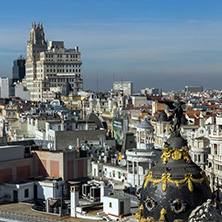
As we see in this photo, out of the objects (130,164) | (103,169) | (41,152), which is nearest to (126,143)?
(103,169)

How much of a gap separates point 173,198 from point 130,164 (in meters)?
47.9

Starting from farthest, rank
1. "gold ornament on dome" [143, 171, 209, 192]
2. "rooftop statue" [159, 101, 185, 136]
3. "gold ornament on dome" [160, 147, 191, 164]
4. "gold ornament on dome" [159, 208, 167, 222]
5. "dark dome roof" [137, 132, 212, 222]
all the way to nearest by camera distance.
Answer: "rooftop statue" [159, 101, 185, 136] < "gold ornament on dome" [160, 147, 191, 164] < "gold ornament on dome" [143, 171, 209, 192] < "dark dome roof" [137, 132, 212, 222] < "gold ornament on dome" [159, 208, 167, 222]

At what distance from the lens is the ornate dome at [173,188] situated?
73.9 feet

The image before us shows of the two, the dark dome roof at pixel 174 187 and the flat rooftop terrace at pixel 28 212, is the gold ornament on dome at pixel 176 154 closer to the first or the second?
the dark dome roof at pixel 174 187

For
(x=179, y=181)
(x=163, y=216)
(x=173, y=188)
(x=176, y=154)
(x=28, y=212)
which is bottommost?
(x=28, y=212)

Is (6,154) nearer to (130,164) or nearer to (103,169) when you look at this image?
(130,164)

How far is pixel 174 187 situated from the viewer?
2278 centimetres

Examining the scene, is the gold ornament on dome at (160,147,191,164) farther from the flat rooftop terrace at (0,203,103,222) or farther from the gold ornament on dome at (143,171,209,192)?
the flat rooftop terrace at (0,203,103,222)

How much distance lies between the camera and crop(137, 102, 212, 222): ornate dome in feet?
73.9

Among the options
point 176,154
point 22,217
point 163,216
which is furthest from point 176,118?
point 22,217

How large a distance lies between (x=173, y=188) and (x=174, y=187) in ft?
0.20

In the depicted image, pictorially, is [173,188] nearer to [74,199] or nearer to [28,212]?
[74,199]

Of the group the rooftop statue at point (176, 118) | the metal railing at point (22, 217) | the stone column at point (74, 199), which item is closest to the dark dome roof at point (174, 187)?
the rooftop statue at point (176, 118)

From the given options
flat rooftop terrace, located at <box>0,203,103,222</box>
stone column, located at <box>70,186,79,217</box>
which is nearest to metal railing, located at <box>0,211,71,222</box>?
flat rooftop terrace, located at <box>0,203,103,222</box>
